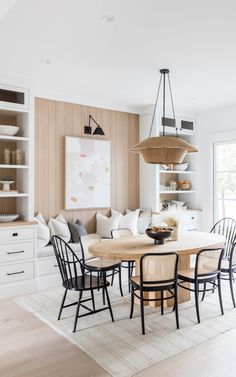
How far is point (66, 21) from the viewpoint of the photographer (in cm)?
270

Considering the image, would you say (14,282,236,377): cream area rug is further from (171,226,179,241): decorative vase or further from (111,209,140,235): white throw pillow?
(111,209,140,235): white throw pillow

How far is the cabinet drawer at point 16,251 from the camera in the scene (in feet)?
13.1

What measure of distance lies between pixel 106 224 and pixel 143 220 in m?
0.69

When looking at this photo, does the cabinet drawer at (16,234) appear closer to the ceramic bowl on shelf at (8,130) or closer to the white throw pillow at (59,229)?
the white throw pillow at (59,229)

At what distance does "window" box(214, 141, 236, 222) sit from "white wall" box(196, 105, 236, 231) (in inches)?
4.2

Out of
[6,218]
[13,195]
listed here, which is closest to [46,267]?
[6,218]

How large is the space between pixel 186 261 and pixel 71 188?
2086 millimetres

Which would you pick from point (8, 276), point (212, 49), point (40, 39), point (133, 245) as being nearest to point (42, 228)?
point (8, 276)

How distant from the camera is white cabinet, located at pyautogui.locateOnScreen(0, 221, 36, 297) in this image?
3.98 m

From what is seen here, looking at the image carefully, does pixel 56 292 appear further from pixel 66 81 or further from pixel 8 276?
pixel 66 81

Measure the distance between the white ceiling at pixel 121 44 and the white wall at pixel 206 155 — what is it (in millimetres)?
1058

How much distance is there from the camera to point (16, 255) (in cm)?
408

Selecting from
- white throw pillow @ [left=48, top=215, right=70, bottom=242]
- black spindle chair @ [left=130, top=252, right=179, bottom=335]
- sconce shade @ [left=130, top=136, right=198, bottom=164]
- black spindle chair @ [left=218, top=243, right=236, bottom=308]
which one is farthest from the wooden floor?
sconce shade @ [left=130, top=136, right=198, bottom=164]

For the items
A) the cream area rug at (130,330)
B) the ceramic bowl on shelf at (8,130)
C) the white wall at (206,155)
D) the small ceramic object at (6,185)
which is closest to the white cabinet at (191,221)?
the white wall at (206,155)
